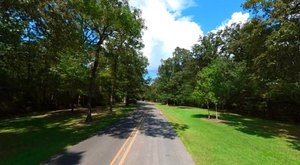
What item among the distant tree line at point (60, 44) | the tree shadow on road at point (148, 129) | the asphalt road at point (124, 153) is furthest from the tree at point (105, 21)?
the asphalt road at point (124, 153)

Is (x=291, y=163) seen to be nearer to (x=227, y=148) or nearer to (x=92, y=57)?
(x=227, y=148)

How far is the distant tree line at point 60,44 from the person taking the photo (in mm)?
11055

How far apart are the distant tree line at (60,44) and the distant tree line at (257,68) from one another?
9529 millimetres

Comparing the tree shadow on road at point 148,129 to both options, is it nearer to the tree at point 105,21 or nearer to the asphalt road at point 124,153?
the asphalt road at point 124,153

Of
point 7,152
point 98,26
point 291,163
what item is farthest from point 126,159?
point 98,26

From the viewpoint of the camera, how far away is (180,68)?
67.6 meters

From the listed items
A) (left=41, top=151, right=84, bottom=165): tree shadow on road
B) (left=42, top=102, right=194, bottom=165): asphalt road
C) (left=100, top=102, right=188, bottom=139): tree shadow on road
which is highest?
(left=100, top=102, right=188, bottom=139): tree shadow on road

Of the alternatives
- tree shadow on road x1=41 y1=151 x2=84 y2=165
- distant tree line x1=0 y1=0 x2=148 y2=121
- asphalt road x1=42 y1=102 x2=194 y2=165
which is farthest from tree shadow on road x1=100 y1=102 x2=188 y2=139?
distant tree line x1=0 y1=0 x2=148 y2=121

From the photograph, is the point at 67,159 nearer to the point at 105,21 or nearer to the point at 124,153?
the point at 124,153

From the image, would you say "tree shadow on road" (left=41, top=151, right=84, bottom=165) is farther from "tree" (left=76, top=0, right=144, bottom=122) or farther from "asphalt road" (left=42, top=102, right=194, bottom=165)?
"tree" (left=76, top=0, right=144, bottom=122)

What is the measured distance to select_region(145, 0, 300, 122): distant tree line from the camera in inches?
647

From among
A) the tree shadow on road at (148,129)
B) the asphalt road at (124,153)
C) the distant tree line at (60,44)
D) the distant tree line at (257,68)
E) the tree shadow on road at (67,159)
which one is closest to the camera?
the tree shadow on road at (67,159)

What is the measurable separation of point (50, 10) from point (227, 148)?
1039 centimetres

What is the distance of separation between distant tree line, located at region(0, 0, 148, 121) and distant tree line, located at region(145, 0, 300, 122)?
31.3 feet
